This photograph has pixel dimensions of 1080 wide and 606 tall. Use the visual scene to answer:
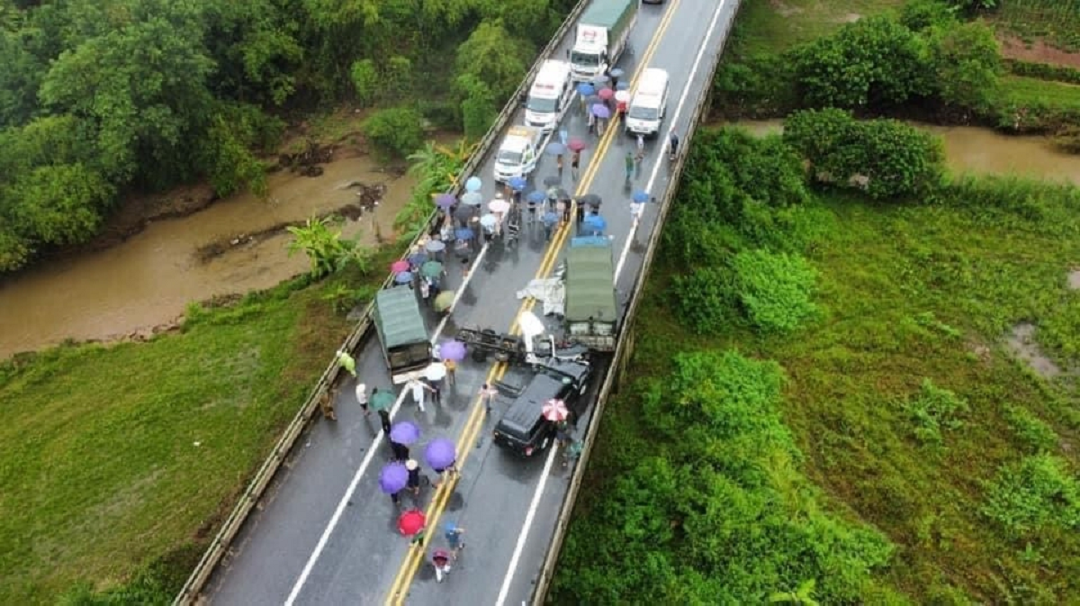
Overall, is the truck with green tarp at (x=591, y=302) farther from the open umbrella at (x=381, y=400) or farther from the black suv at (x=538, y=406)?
the open umbrella at (x=381, y=400)

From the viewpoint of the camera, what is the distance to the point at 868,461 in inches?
1283

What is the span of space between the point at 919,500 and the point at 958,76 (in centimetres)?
2995

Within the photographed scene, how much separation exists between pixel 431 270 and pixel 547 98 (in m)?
12.8

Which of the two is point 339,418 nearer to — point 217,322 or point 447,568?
point 447,568

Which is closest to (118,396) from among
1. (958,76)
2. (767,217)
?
(767,217)

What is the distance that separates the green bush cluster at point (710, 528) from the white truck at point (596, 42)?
18.4 metres

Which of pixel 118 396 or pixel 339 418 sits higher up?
pixel 339 418

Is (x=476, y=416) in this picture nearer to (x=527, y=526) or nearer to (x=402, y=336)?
(x=402, y=336)

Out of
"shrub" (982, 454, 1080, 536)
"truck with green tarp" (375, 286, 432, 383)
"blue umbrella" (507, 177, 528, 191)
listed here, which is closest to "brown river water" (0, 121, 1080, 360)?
"blue umbrella" (507, 177, 528, 191)

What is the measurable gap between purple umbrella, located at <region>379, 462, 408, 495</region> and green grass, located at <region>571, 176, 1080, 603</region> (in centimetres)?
766

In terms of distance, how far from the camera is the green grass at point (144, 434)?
2997cm

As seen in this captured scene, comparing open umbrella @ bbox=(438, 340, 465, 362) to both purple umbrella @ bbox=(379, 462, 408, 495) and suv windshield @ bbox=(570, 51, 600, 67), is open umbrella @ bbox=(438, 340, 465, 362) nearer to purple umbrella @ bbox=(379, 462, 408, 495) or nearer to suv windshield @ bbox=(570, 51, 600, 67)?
purple umbrella @ bbox=(379, 462, 408, 495)

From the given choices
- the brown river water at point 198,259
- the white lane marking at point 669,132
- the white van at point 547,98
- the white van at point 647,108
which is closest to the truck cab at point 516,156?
the white van at point 547,98

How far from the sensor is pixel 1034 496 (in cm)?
3091
